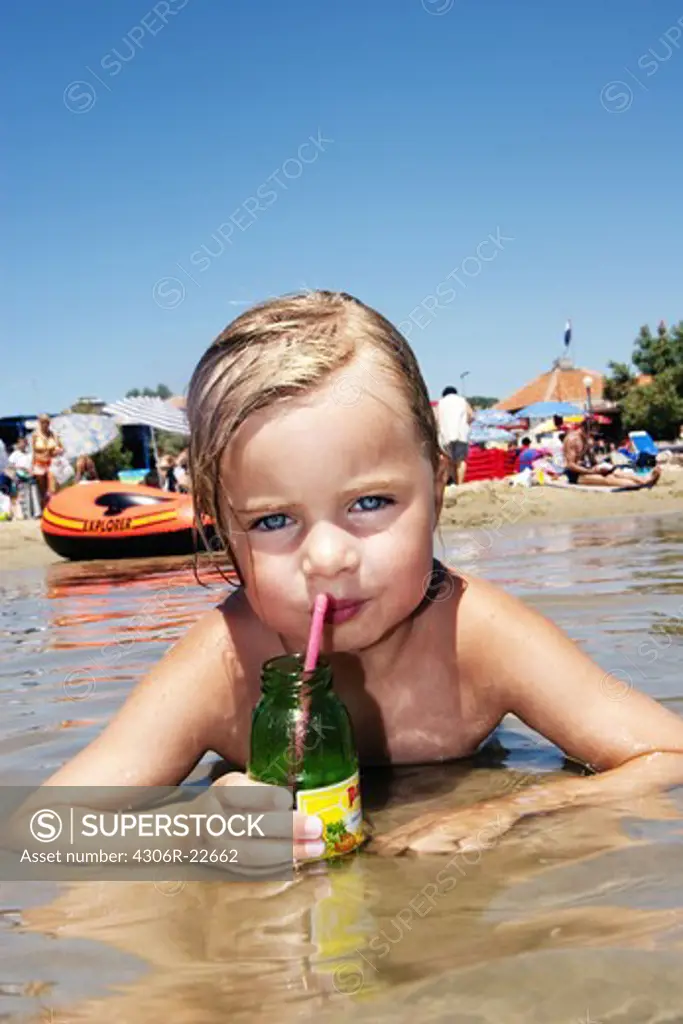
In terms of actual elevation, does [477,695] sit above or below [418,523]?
below

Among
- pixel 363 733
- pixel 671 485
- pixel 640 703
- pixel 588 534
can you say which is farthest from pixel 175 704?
pixel 671 485

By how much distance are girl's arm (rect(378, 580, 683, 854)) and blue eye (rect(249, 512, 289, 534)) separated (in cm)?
56

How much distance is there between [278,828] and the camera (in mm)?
1711

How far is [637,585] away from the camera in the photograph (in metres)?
5.28

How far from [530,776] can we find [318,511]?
88 cm

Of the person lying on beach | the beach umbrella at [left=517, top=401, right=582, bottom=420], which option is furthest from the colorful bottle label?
the beach umbrella at [left=517, top=401, right=582, bottom=420]

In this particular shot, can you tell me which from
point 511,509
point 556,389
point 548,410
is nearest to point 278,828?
point 511,509

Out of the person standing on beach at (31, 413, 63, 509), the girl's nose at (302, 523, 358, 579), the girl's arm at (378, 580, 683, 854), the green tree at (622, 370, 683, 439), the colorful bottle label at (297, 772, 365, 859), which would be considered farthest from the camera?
the green tree at (622, 370, 683, 439)

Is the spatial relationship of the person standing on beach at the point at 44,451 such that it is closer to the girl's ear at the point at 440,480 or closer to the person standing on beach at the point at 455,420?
the person standing on beach at the point at 455,420

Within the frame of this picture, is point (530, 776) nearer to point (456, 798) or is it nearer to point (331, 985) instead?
point (456, 798)

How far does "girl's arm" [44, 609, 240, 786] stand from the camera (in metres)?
2.09

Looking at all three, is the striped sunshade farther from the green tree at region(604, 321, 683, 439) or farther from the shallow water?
the green tree at region(604, 321, 683, 439)

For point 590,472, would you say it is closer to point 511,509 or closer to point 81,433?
point 511,509

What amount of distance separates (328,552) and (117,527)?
342 inches
